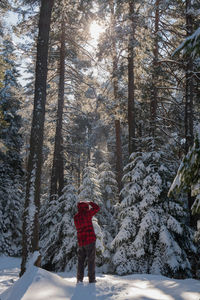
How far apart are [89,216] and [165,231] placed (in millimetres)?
3849

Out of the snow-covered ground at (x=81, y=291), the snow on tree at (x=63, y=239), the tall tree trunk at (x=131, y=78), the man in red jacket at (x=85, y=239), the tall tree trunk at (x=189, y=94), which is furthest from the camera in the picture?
the tall tree trunk at (x=131, y=78)

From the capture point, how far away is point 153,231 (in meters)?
8.69

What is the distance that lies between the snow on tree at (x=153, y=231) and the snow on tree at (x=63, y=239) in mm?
2577

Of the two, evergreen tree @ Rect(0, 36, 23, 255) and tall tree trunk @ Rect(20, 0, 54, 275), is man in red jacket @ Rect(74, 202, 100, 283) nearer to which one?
tall tree trunk @ Rect(20, 0, 54, 275)

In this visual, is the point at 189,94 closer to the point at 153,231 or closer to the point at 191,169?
the point at 153,231

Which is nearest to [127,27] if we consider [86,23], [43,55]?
[86,23]

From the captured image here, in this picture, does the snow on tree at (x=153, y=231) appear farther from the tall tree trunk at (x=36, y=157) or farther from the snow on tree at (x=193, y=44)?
the snow on tree at (x=193, y=44)

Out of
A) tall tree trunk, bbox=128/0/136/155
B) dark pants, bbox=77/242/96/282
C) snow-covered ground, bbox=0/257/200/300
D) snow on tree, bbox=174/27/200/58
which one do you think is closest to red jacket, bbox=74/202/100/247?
dark pants, bbox=77/242/96/282

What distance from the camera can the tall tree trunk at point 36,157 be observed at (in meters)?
7.22

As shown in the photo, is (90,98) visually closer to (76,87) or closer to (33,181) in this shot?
(76,87)

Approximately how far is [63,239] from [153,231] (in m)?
4.78

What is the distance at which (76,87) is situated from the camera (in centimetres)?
1734

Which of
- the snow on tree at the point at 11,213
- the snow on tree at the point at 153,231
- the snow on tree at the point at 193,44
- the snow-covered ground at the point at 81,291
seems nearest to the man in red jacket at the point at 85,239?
the snow-covered ground at the point at 81,291

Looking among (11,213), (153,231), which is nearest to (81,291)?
(153,231)
